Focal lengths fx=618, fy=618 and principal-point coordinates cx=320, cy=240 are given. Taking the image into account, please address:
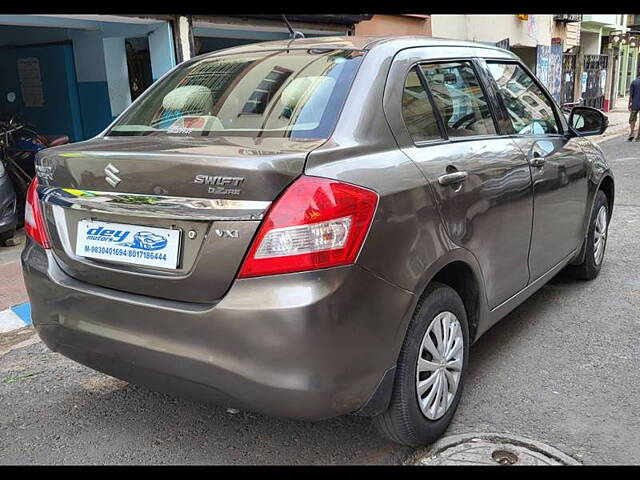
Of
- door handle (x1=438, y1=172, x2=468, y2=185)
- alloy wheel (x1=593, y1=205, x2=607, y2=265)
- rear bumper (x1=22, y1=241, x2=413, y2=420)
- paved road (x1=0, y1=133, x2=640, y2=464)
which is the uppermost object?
door handle (x1=438, y1=172, x2=468, y2=185)

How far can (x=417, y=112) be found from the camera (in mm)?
2688

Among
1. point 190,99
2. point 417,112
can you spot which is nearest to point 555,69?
point 417,112

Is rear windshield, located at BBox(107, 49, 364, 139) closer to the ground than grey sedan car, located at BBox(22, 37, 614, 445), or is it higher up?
higher up

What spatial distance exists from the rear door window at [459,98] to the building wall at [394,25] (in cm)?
826

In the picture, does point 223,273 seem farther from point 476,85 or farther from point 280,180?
point 476,85

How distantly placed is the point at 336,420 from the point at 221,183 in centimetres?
136

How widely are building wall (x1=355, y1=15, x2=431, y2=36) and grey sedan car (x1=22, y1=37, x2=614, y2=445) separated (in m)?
8.71

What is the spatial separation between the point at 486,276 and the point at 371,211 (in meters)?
1.03

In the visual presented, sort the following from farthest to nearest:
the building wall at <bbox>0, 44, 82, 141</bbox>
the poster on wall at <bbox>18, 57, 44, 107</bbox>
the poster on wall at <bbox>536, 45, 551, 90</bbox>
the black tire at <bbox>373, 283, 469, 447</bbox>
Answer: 1. the poster on wall at <bbox>536, 45, 551, 90</bbox>
2. the poster on wall at <bbox>18, 57, 44, 107</bbox>
3. the building wall at <bbox>0, 44, 82, 141</bbox>
4. the black tire at <bbox>373, 283, 469, 447</bbox>

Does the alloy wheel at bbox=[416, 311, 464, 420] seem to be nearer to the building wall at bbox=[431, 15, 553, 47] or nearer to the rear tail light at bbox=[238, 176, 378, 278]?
the rear tail light at bbox=[238, 176, 378, 278]

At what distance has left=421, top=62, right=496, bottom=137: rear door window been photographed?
2.87m

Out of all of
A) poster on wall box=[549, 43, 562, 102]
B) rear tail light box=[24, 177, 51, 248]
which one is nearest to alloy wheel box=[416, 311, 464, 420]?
rear tail light box=[24, 177, 51, 248]

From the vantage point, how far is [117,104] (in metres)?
7.97
